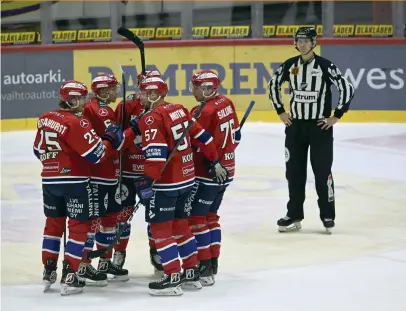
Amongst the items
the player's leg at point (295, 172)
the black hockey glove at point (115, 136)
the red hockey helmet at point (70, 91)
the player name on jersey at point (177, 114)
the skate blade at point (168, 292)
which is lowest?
the skate blade at point (168, 292)

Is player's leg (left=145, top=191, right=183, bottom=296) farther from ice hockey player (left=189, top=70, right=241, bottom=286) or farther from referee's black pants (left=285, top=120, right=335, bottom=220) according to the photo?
referee's black pants (left=285, top=120, right=335, bottom=220)

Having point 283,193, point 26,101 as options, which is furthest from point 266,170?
point 26,101

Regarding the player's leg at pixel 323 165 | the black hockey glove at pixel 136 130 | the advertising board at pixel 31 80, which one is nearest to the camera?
the black hockey glove at pixel 136 130

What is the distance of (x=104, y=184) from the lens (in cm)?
686

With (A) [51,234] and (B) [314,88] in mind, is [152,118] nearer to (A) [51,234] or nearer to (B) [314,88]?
(A) [51,234]

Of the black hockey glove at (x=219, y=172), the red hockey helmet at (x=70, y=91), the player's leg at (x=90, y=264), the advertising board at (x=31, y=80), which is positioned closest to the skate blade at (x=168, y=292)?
the player's leg at (x=90, y=264)

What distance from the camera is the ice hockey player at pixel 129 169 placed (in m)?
7.00

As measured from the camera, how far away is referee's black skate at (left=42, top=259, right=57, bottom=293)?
21.9 feet

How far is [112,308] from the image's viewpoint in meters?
6.24

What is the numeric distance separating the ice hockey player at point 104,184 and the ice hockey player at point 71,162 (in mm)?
218

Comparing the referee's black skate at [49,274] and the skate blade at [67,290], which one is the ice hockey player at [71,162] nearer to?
the skate blade at [67,290]

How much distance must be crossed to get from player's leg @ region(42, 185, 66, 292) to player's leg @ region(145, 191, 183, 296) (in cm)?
60

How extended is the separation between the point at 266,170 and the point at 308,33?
340 cm

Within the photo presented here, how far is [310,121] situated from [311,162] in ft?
1.14
